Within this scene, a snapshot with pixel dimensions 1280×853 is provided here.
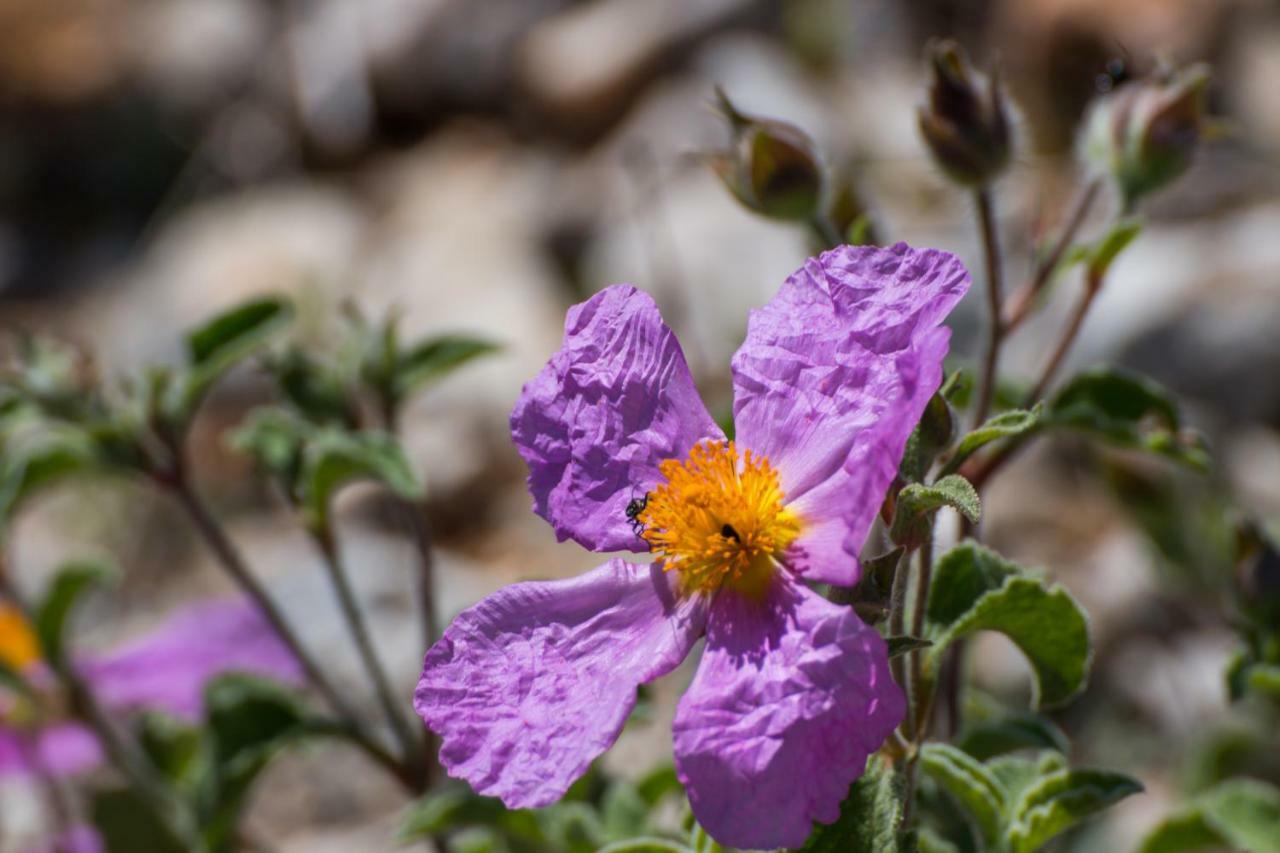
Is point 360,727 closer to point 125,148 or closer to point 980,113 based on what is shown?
point 980,113

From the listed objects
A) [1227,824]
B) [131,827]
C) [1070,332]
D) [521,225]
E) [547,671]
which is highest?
[547,671]

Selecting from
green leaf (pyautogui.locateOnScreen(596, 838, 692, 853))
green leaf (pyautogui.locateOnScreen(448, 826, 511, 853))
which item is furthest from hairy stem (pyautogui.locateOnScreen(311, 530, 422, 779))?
green leaf (pyautogui.locateOnScreen(596, 838, 692, 853))

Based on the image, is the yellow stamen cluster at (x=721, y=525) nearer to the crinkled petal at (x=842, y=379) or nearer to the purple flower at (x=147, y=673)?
the crinkled petal at (x=842, y=379)

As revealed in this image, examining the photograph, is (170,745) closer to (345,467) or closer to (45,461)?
(45,461)

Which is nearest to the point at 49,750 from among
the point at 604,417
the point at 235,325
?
the point at 235,325

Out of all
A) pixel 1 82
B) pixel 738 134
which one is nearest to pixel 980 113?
pixel 738 134

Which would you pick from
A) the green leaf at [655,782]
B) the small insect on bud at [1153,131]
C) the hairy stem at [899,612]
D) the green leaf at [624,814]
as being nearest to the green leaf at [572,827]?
the green leaf at [624,814]

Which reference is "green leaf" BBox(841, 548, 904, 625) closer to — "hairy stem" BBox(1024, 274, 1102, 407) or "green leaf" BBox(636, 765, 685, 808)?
"hairy stem" BBox(1024, 274, 1102, 407)

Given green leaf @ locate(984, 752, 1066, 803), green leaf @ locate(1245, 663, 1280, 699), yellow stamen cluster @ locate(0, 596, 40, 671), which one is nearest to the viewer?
green leaf @ locate(984, 752, 1066, 803)
